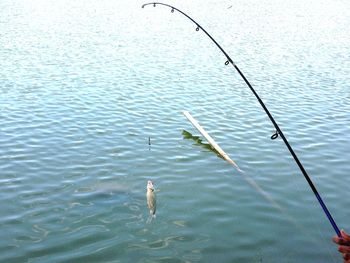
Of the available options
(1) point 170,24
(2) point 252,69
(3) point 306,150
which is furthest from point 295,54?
(3) point 306,150

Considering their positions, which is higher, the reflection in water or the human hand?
the reflection in water

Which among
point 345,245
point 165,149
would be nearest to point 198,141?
point 165,149

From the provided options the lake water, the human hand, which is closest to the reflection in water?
the lake water

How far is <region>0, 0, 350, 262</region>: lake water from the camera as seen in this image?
25.5ft

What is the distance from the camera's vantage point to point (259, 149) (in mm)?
11781

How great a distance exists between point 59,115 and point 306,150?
286 inches

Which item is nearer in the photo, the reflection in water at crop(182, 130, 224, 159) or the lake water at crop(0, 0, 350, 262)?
the lake water at crop(0, 0, 350, 262)

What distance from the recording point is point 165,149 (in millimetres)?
11750

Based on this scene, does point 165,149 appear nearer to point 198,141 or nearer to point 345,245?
point 198,141

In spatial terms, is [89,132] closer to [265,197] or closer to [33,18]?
[265,197]

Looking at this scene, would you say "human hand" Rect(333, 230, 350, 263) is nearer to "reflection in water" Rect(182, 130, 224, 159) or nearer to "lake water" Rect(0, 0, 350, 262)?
"lake water" Rect(0, 0, 350, 262)

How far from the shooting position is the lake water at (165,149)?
779 centimetres

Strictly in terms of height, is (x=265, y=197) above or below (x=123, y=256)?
above

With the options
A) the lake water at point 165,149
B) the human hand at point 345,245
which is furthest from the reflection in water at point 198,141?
the human hand at point 345,245
